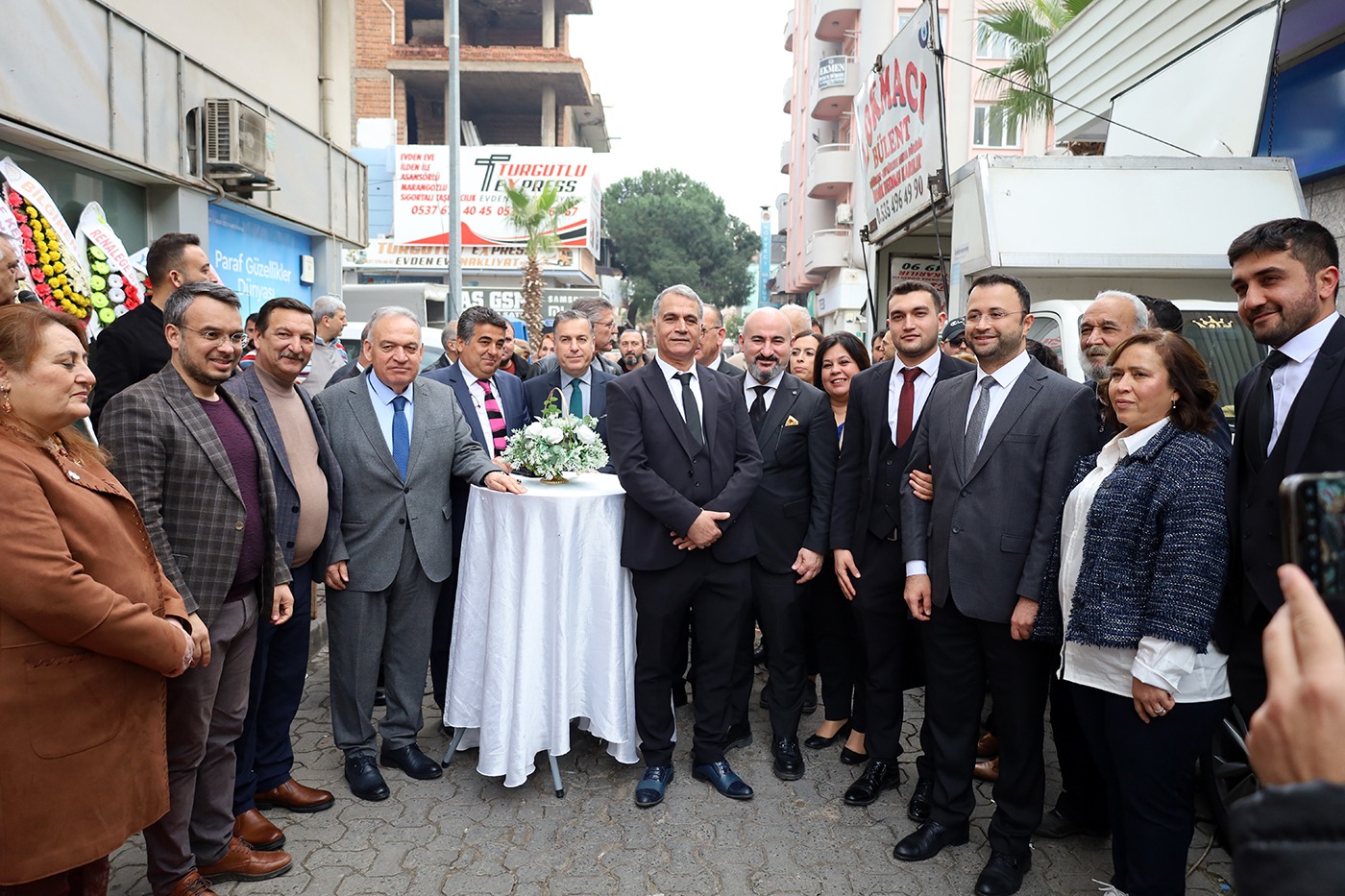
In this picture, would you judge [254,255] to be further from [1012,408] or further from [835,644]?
[1012,408]

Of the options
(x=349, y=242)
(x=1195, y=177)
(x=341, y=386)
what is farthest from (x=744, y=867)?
(x=349, y=242)

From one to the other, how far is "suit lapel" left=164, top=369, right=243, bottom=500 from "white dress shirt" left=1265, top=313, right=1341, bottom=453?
345 centimetres

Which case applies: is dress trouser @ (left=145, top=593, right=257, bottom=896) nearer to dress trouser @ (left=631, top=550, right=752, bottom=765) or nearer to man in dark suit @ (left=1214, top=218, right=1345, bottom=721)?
dress trouser @ (left=631, top=550, right=752, bottom=765)

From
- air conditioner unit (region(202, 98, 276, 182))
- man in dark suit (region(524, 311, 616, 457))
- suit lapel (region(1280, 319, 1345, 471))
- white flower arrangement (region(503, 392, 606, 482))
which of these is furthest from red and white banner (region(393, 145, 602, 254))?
suit lapel (region(1280, 319, 1345, 471))

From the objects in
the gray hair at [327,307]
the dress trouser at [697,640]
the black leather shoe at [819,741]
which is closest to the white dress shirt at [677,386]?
the dress trouser at [697,640]

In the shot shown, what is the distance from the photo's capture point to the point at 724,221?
2026 inches

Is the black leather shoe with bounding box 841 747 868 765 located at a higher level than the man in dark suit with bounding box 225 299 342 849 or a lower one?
lower

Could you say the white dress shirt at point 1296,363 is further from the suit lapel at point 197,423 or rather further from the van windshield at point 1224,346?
the suit lapel at point 197,423

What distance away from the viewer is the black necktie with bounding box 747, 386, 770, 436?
176 inches

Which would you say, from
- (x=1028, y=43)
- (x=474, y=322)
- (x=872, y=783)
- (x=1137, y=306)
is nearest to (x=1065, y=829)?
(x=872, y=783)

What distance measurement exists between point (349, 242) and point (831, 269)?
77.7ft

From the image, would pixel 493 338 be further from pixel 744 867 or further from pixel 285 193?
pixel 285 193

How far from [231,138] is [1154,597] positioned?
8.87m

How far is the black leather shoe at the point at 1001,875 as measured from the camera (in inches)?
127
